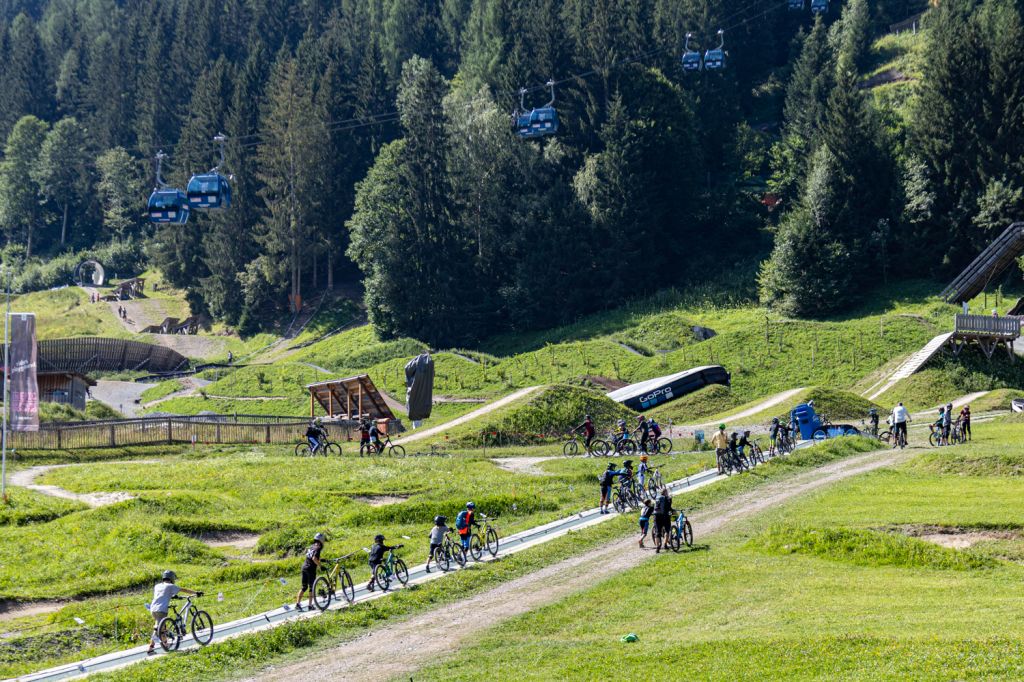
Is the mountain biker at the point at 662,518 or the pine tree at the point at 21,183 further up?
the pine tree at the point at 21,183

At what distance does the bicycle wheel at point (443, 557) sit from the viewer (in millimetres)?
36094

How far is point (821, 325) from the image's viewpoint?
291 ft

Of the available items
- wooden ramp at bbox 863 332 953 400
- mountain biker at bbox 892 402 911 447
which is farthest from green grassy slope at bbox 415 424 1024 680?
wooden ramp at bbox 863 332 953 400

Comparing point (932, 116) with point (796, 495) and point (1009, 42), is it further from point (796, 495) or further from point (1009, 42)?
point (796, 495)

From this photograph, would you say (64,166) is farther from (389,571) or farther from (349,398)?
(389,571)

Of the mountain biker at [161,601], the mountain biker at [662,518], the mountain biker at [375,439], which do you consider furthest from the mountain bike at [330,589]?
the mountain biker at [375,439]

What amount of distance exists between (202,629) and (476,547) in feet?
32.0

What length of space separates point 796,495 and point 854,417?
72.3 ft

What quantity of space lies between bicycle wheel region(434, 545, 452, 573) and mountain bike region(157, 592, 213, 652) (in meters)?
7.60

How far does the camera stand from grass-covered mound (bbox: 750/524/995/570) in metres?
35.1

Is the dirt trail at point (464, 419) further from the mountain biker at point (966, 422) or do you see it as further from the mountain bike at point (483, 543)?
the mountain bike at point (483, 543)

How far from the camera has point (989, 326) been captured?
7381 centimetres

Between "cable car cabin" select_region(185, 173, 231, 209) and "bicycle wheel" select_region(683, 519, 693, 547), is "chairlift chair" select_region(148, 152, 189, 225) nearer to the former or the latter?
"cable car cabin" select_region(185, 173, 231, 209)

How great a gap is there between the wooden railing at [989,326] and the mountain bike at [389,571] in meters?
48.4
